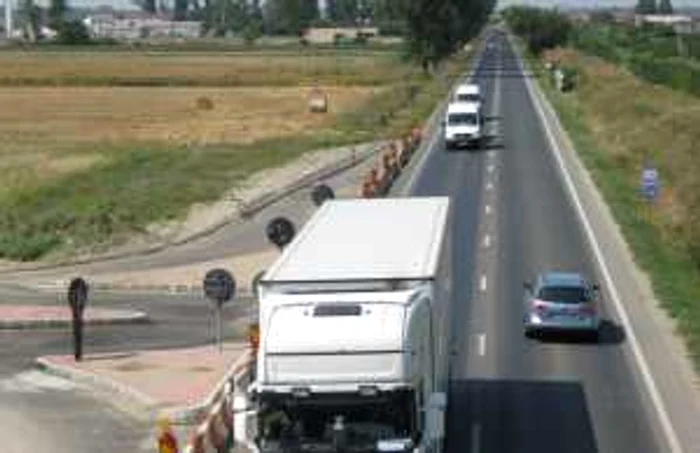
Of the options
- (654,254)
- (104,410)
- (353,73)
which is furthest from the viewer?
(353,73)

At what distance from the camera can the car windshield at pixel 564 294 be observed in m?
33.1

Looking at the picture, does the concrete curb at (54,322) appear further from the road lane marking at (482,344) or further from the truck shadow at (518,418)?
the truck shadow at (518,418)

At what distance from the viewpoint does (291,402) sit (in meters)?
18.7

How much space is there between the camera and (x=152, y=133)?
94.5 m

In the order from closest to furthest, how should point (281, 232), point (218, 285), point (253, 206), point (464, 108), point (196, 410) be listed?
point (196, 410) < point (218, 285) < point (281, 232) < point (253, 206) < point (464, 108)

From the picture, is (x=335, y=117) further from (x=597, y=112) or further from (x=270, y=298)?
(x=270, y=298)

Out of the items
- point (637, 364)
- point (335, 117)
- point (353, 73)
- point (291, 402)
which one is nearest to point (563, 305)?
point (637, 364)

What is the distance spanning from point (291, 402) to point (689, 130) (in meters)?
55.9

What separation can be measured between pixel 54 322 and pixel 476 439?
1542 cm

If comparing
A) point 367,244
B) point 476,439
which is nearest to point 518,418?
point 476,439

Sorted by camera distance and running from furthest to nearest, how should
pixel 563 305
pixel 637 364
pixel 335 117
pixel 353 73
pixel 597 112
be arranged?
pixel 353 73 < pixel 335 117 < pixel 597 112 < pixel 563 305 < pixel 637 364

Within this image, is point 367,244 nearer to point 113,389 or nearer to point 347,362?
point 347,362

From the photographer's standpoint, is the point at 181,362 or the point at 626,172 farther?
the point at 626,172

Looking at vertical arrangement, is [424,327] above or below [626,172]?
above
